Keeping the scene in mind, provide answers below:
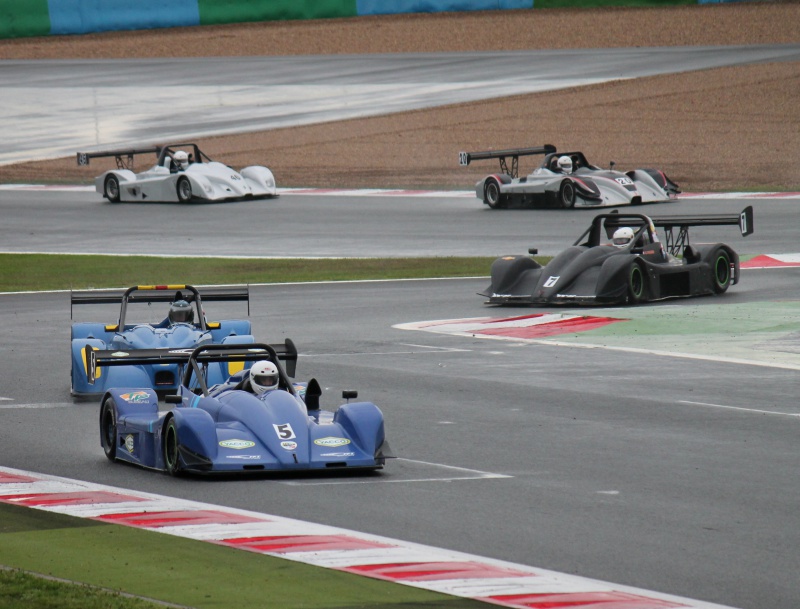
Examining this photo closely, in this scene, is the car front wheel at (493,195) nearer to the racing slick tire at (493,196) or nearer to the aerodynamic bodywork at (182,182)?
the racing slick tire at (493,196)

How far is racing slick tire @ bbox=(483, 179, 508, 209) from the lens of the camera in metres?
37.2

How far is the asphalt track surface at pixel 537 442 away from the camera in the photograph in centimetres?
910

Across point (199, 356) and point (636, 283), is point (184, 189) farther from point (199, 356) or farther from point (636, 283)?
point (199, 356)

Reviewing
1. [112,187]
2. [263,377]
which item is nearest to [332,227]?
[112,187]

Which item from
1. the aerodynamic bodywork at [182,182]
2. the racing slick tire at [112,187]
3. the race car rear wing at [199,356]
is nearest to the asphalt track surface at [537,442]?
the race car rear wing at [199,356]

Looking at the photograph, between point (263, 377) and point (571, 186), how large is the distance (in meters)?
25.2

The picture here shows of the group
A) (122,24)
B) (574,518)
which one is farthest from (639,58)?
(574,518)

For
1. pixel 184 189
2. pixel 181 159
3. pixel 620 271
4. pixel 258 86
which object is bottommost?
pixel 620 271

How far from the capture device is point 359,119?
165ft

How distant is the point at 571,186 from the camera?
119 feet

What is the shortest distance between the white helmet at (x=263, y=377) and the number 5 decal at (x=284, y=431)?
584mm

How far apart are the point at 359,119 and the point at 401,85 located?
4.70 m

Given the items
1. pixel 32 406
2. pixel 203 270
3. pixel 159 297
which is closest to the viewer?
pixel 32 406

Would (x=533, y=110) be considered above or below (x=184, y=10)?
below
